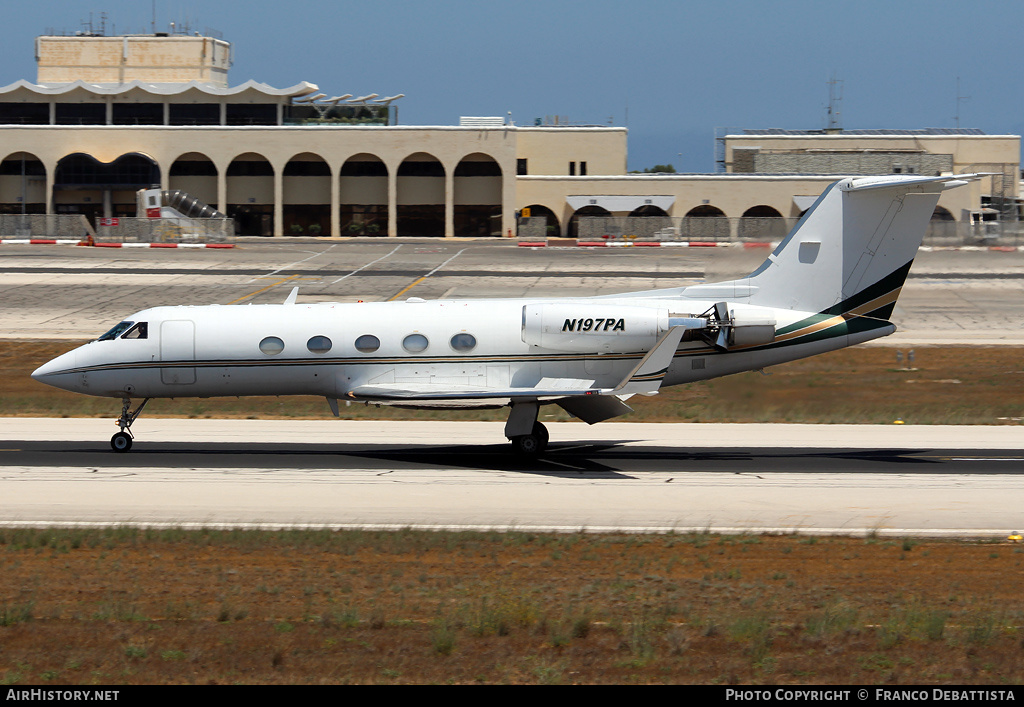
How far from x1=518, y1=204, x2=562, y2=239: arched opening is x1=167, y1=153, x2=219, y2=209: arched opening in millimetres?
25865

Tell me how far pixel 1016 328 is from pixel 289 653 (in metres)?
41.3

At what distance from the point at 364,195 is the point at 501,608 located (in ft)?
273

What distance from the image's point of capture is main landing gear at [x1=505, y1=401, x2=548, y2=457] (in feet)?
74.6

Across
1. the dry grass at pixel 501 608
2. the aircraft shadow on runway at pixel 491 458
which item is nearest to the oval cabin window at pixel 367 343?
the aircraft shadow on runway at pixel 491 458

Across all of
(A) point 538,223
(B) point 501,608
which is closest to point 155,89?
(A) point 538,223

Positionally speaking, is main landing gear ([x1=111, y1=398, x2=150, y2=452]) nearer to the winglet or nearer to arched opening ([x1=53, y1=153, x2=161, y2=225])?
the winglet

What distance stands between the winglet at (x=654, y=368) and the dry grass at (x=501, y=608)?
4795mm

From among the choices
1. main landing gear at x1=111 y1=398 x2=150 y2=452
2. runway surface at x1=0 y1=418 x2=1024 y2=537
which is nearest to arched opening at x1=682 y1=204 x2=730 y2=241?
runway surface at x1=0 y1=418 x2=1024 y2=537

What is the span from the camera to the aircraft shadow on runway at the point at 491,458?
22.2 meters

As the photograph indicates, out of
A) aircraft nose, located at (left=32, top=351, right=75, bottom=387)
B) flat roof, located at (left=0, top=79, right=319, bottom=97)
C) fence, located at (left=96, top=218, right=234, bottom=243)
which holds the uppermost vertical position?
flat roof, located at (left=0, top=79, right=319, bottom=97)

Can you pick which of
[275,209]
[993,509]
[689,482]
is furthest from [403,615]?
[275,209]

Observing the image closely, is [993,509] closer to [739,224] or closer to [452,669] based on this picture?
[452,669]

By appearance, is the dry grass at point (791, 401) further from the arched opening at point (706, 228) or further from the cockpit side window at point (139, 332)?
the arched opening at point (706, 228)

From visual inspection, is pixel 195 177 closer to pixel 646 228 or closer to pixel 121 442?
pixel 646 228
